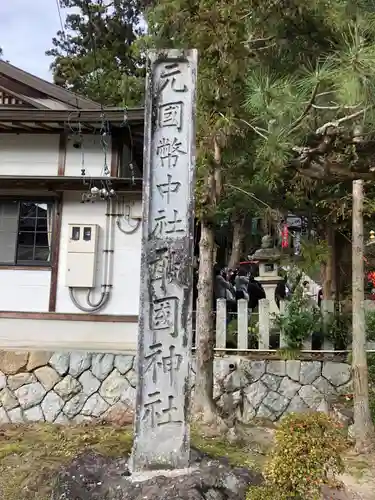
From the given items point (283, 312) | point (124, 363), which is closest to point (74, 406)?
point (124, 363)

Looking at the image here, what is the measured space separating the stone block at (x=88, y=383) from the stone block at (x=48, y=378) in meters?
0.42

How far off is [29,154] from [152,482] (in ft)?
25.2

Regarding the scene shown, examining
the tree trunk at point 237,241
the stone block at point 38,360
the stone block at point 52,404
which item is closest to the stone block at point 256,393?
the stone block at point 52,404

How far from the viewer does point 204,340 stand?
22.9 ft

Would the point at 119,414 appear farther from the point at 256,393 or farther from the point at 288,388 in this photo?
the point at 288,388

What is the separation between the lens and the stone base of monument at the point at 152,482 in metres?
3.77

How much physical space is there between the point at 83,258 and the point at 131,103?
5782mm

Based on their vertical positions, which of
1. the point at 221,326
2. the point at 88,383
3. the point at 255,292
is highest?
the point at 255,292

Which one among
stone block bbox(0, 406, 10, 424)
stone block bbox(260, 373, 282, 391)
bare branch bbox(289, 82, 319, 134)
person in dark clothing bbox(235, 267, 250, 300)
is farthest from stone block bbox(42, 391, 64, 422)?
bare branch bbox(289, 82, 319, 134)

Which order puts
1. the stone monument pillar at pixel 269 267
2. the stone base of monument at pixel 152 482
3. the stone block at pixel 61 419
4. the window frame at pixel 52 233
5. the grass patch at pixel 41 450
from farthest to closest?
the stone monument pillar at pixel 269 267 < the window frame at pixel 52 233 < the stone block at pixel 61 419 < the grass patch at pixel 41 450 < the stone base of monument at pixel 152 482

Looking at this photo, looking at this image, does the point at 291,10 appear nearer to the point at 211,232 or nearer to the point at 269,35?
the point at 269,35

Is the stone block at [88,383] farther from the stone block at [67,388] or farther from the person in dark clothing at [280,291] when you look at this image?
the person in dark clothing at [280,291]

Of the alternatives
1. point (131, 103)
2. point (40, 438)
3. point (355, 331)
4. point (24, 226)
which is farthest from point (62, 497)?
point (131, 103)

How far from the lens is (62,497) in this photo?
12.7 ft
